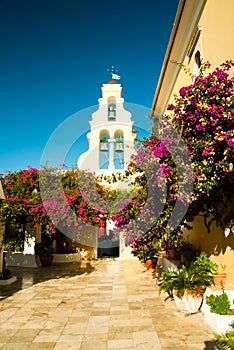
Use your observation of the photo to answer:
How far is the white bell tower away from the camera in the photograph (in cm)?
1612

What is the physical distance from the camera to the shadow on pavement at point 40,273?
909 centimetres

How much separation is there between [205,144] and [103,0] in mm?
8005

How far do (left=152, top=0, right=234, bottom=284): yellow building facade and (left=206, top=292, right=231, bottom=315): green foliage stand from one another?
1060mm

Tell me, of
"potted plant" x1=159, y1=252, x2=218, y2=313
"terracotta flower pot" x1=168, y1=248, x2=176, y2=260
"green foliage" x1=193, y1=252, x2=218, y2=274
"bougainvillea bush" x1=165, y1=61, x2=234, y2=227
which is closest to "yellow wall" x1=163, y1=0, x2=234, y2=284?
"green foliage" x1=193, y1=252, x2=218, y2=274

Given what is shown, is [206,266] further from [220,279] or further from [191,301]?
[191,301]

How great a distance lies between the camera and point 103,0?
9.92 meters

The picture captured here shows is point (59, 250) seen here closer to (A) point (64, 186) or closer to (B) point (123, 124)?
(A) point (64, 186)

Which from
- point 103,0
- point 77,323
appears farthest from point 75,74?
point 77,323

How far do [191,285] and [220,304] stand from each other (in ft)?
3.24

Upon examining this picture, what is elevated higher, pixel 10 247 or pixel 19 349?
pixel 10 247

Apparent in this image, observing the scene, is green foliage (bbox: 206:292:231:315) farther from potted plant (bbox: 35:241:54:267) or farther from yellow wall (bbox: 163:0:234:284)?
potted plant (bbox: 35:241:54:267)

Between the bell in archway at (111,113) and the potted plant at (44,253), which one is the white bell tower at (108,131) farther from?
the potted plant at (44,253)

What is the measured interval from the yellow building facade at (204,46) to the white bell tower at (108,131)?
4950mm

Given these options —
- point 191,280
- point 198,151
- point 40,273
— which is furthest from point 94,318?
point 40,273
